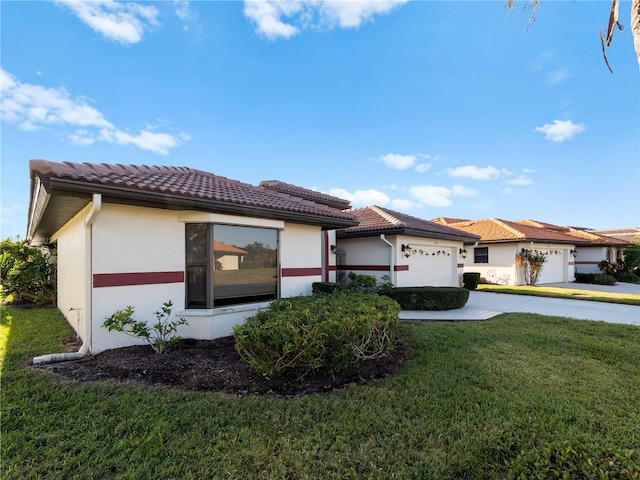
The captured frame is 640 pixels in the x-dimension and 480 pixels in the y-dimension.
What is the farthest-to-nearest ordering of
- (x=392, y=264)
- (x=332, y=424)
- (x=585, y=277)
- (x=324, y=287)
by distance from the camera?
(x=585, y=277)
(x=392, y=264)
(x=324, y=287)
(x=332, y=424)

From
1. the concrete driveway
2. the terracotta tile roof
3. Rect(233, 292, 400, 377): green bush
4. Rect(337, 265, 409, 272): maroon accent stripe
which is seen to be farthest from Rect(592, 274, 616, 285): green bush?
Rect(233, 292, 400, 377): green bush

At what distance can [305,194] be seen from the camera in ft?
39.3

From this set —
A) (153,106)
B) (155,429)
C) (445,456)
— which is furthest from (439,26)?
(155,429)

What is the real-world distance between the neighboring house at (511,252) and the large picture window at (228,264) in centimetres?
1603

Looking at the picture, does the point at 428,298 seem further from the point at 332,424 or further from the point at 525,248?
the point at 525,248

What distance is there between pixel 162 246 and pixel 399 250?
27.2 ft

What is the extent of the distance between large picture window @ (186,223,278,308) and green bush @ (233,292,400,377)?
194 cm

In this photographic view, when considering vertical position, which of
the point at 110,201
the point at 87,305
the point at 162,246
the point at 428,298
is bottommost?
the point at 428,298

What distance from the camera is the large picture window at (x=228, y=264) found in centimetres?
585

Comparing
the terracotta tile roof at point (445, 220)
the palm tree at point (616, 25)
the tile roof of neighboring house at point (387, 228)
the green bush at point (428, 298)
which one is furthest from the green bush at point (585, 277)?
the palm tree at point (616, 25)

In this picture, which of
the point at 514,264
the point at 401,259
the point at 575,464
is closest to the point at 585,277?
the point at 514,264

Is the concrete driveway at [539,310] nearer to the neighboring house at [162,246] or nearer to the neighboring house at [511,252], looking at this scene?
the neighboring house at [162,246]

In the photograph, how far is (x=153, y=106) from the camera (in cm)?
941

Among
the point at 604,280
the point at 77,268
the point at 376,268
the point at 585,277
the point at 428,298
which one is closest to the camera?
the point at 77,268
